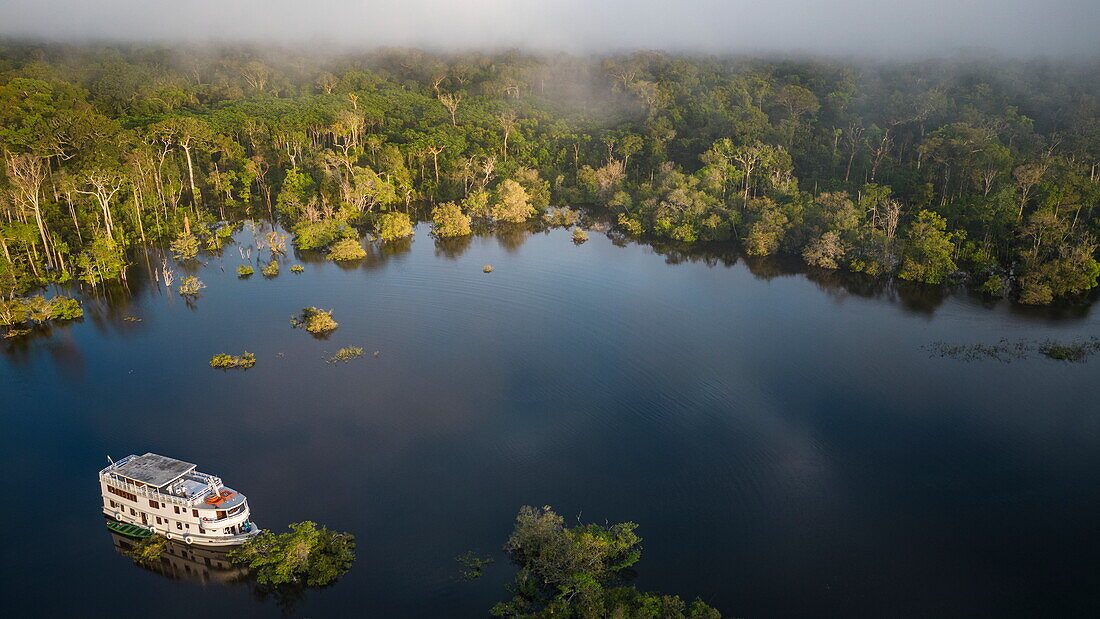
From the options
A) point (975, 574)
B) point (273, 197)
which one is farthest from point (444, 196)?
point (975, 574)

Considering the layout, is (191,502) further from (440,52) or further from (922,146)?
(440,52)

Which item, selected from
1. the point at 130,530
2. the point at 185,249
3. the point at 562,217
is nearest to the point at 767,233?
the point at 562,217

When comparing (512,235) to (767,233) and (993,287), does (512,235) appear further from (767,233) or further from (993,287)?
(993,287)

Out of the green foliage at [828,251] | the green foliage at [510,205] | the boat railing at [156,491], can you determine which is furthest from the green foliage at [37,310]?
the green foliage at [828,251]

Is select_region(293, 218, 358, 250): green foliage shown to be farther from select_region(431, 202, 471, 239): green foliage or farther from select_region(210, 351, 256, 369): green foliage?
select_region(210, 351, 256, 369): green foliage

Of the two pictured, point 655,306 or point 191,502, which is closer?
point 191,502

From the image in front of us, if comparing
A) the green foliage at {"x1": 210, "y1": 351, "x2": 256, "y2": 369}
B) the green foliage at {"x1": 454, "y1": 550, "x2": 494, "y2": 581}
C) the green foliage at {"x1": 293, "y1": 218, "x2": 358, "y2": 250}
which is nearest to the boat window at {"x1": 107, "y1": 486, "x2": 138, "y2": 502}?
the green foliage at {"x1": 454, "y1": 550, "x2": 494, "y2": 581}
